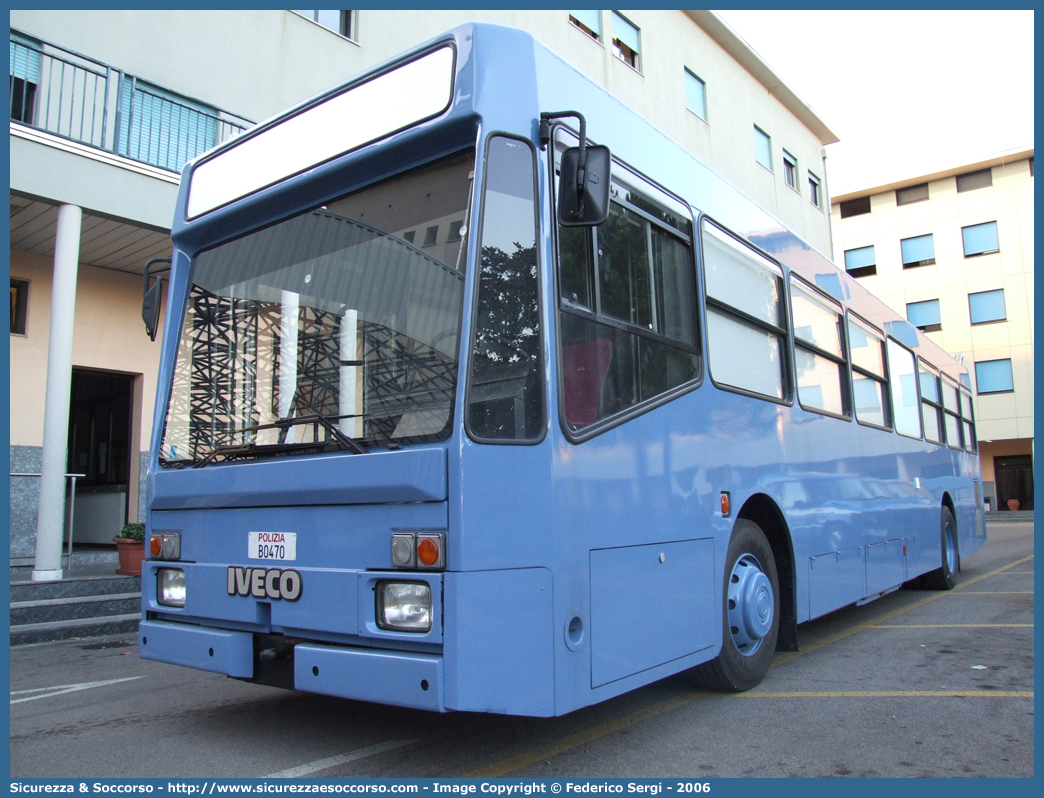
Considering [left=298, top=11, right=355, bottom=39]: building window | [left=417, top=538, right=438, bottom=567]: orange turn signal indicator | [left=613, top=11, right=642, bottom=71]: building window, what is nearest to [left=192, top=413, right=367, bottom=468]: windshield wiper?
[left=417, top=538, right=438, bottom=567]: orange turn signal indicator

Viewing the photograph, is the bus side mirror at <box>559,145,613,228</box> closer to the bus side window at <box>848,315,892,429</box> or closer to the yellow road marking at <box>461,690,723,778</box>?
the yellow road marking at <box>461,690,723,778</box>

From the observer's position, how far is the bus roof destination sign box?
11.7 feet

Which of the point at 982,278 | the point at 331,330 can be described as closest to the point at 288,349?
the point at 331,330

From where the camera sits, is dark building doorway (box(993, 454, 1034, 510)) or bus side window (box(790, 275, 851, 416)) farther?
dark building doorway (box(993, 454, 1034, 510))

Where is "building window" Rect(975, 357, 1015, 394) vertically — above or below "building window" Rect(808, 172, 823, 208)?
below

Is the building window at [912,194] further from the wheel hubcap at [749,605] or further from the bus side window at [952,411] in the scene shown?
the wheel hubcap at [749,605]

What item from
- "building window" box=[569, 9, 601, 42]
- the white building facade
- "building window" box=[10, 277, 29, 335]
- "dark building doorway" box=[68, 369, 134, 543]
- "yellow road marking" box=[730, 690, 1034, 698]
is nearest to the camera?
"yellow road marking" box=[730, 690, 1034, 698]

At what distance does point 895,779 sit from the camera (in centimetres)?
348

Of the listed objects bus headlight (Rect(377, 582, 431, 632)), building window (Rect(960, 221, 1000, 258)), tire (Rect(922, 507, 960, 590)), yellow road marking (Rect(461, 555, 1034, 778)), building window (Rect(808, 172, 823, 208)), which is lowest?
yellow road marking (Rect(461, 555, 1034, 778))

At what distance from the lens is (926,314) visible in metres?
39.6

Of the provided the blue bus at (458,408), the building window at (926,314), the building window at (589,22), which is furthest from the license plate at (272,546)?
the building window at (926,314)

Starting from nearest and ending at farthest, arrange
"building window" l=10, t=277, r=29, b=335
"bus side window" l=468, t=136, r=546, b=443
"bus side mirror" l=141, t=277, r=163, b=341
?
"bus side window" l=468, t=136, r=546, b=443
"bus side mirror" l=141, t=277, r=163, b=341
"building window" l=10, t=277, r=29, b=335

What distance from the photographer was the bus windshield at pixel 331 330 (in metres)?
3.38

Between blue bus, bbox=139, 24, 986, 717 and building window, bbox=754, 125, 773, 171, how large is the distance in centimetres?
1933
